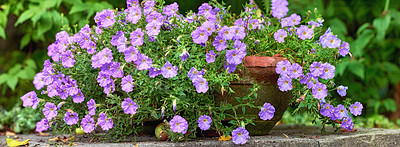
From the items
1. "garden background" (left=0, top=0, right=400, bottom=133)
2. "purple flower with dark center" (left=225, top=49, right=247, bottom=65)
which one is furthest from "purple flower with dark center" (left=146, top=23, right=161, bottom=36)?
"garden background" (left=0, top=0, right=400, bottom=133)

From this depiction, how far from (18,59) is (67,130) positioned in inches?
90.5

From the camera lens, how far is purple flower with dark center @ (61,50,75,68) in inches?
77.6

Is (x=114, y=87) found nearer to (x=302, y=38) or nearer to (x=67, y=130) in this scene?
(x=67, y=130)

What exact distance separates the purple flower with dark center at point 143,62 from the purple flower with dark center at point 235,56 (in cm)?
35

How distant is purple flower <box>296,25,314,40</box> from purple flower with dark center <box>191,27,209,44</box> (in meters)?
0.53

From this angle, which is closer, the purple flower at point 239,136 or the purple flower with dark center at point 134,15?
the purple flower at point 239,136

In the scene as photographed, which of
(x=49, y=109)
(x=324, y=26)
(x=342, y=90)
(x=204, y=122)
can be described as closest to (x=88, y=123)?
(x=49, y=109)

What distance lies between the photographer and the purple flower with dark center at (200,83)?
1716mm

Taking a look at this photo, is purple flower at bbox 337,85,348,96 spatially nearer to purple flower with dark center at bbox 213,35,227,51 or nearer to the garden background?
purple flower with dark center at bbox 213,35,227,51

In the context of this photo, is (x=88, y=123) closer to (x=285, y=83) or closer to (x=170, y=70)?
(x=170, y=70)

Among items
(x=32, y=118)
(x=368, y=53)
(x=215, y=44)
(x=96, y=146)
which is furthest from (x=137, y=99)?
(x=368, y=53)

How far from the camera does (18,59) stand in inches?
161

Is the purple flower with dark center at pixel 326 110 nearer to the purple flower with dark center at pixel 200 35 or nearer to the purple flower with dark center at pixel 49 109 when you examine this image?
the purple flower with dark center at pixel 200 35

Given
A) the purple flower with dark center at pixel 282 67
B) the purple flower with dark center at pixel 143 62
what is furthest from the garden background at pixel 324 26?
the purple flower with dark center at pixel 143 62
